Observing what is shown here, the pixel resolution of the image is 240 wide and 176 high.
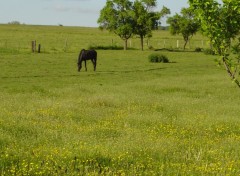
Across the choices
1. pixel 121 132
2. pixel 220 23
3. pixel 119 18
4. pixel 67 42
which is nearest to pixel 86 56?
pixel 121 132

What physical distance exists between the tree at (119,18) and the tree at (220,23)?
69.7m

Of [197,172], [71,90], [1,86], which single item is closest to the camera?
[197,172]

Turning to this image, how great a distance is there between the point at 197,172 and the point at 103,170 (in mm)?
→ 2236

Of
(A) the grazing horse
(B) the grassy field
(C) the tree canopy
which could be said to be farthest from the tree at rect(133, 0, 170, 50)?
(B) the grassy field

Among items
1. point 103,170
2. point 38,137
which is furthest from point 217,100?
point 103,170

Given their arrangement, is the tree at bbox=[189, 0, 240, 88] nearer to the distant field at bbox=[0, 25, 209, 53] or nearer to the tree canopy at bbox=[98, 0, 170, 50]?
the distant field at bbox=[0, 25, 209, 53]

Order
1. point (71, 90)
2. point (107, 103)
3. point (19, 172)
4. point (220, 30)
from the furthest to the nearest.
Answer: point (71, 90)
point (107, 103)
point (220, 30)
point (19, 172)

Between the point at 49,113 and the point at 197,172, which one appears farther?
the point at 49,113

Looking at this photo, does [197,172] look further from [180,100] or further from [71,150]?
[180,100]

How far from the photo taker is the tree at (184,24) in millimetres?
88562

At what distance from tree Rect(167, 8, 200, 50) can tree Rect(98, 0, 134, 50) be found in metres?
12.3

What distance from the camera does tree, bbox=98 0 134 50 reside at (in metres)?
81.9

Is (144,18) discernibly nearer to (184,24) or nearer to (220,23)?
(184,24)

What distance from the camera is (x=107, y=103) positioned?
2034 centimetres
